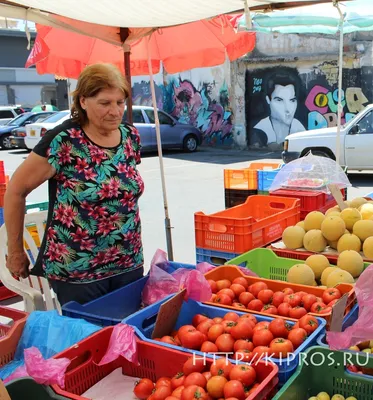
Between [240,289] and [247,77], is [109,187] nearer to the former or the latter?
[240,289]

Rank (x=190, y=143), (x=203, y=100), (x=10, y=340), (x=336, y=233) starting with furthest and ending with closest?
(x=203, y=100)
(x=190, y=143)
(x=336, y=233)
(x=10, y=340)

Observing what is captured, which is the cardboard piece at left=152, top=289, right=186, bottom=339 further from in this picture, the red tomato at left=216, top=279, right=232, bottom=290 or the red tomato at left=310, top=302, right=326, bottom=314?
the red tomato at left=310, top=302, right=326, bottom=314

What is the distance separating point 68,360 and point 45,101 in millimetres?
34784

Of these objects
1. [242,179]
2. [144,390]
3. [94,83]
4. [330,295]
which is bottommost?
[144,390]

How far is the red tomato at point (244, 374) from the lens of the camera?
1633 millimetres

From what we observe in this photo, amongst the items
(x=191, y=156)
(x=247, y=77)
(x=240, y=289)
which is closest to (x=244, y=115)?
(x=247, y=77)

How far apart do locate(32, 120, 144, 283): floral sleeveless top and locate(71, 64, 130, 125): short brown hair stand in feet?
0.26

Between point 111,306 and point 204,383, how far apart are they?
97cm

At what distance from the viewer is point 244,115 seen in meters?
17.4

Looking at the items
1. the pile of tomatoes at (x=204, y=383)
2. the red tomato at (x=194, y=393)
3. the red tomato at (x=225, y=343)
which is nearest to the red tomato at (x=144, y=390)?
the pile of tomatoes at (x=204, y=383)

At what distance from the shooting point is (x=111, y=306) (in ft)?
8.32

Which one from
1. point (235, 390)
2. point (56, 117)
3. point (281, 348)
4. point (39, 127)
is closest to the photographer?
point (235, 390)

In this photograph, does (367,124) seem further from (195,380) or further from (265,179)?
(195,380)

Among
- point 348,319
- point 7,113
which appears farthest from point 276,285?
point 7,113
